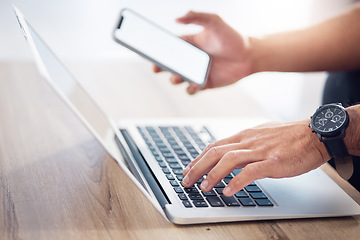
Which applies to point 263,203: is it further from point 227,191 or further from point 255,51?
point 255,51

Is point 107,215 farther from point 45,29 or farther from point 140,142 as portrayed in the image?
point 45,29

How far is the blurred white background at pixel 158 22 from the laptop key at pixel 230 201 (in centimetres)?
226

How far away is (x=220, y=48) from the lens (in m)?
1.26

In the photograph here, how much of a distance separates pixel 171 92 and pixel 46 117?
0.38 metres

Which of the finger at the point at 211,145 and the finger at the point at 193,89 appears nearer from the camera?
the finger at the point at 211,145

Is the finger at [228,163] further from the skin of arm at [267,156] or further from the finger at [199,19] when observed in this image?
the finger at [199,19]

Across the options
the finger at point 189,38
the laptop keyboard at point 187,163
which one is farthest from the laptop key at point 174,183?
the finger at point 189,38

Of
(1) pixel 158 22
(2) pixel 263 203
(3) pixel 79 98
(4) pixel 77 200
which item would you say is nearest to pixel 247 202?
(2) pixel 263 203

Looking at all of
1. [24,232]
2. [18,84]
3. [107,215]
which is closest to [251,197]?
[107,215]

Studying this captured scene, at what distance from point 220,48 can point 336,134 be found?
513 mm

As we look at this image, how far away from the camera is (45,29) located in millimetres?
3279

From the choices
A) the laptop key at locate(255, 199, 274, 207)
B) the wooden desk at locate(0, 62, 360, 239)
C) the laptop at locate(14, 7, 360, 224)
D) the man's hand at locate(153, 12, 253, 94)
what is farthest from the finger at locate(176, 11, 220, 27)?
the laptop key at locate(255, 199, 274, 207)

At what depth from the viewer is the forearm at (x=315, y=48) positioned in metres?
1.26

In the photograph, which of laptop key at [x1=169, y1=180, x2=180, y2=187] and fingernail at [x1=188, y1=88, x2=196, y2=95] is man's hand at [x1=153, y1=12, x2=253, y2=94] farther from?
laptop key at [x1=169, y1=180, x2=180, y2=187]
